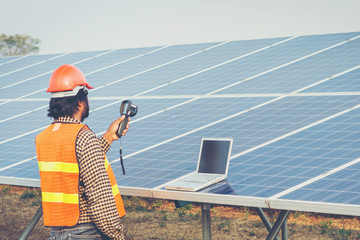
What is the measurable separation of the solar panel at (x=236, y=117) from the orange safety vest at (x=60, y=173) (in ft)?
5.89

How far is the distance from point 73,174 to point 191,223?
9.72m

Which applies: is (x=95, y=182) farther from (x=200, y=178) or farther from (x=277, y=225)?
(x=277, y=225)

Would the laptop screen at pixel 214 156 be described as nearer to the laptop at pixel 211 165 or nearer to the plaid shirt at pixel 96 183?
the laptop at pixel 211 165

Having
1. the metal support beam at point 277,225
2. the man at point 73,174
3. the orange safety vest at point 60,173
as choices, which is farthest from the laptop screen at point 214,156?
the orange safety vest at point 60,173

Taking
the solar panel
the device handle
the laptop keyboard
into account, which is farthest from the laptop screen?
the device handle

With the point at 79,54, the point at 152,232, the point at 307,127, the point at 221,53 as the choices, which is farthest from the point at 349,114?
the point at 79,54

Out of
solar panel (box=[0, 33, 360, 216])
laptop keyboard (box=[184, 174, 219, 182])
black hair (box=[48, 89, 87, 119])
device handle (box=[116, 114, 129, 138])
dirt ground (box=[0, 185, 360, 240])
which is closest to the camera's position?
black hair (box=[48, 89, 87, 119])

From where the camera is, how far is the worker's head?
18.4 ft

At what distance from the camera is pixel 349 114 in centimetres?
865

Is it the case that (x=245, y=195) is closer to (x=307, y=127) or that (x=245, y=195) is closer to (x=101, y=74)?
(x=307, y=127)

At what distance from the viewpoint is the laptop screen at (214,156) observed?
7.27m

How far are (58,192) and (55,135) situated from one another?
554mm

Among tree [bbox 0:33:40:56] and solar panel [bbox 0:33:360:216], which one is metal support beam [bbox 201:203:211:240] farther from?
tree [bbox 0:33:40:56]

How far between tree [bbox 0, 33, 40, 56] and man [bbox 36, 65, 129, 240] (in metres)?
64.3
